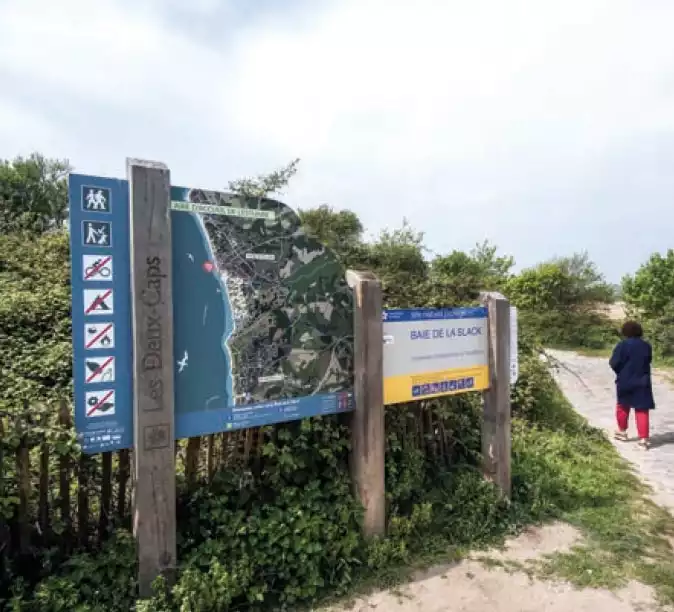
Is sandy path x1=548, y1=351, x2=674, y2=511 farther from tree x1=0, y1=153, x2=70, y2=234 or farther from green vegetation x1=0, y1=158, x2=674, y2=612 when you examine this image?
tree x1=0, y1=153, x2=70, y2=234

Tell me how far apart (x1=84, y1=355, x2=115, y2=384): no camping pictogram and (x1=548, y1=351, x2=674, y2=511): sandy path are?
16.2 feet

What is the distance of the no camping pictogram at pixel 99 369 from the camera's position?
259 centimetres

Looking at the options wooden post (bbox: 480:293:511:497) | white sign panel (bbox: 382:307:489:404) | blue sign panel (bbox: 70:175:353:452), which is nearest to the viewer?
blue sign panel (bbox: 70:175:353:452)

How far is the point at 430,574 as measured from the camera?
343 centimetres

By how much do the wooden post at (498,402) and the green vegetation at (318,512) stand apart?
177mm

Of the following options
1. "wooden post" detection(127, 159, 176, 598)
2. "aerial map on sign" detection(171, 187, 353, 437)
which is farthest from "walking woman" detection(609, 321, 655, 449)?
"wooden post" detection(127, 159, 176, 598)

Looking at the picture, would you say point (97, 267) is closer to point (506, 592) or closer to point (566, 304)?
point (506, 592)

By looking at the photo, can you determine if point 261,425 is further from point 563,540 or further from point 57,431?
point 563,540

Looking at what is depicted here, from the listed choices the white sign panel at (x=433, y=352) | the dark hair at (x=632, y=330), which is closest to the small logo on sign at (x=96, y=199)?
the white sign panel at (x=433, y=352)

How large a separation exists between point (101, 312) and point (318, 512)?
185 cm

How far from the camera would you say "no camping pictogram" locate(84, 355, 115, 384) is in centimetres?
259

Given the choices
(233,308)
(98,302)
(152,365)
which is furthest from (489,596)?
(98,302)

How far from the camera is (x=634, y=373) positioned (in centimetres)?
665

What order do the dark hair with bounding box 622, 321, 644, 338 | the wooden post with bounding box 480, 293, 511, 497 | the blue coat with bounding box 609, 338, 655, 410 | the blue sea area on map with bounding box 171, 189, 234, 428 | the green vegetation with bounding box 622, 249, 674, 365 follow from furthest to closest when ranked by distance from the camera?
the green vegetation with bounding box 622, 249, 674, 365
the dark hair with bounding box 622, 321, 644, 338
the blue coat with bounding box 609, 338, 655, 410
the wooden post with bounding box 480, 293, 511, 497
the blue sea area on map with bounding box 171, 189, 234, 428
